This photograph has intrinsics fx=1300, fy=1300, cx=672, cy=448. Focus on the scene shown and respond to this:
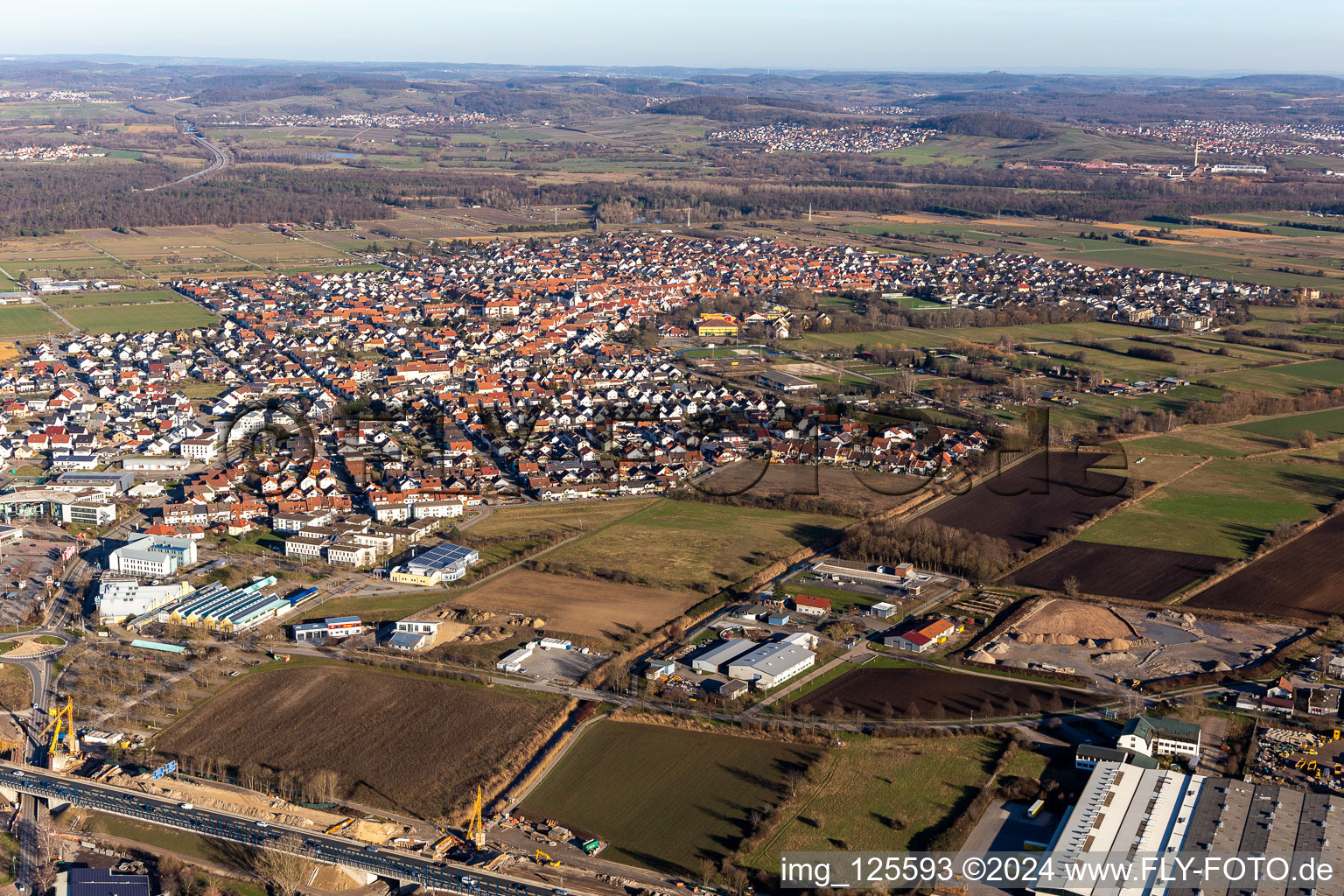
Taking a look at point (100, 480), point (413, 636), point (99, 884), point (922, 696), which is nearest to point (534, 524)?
point (413, 636)

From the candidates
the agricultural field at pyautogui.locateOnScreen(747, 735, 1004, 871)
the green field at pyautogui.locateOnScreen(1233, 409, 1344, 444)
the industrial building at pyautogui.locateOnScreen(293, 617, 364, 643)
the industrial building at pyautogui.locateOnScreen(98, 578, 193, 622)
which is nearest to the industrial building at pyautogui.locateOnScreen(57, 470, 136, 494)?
the industrial building at pyautogui.locateOnScreen(98, 578, 193, 622)

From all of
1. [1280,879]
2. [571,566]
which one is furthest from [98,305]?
[1280,879]

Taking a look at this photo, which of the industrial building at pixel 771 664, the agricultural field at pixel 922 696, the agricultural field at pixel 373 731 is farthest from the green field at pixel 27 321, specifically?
the agricultural field at pixel 922 696

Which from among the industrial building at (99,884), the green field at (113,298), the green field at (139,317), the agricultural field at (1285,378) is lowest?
the industrial building at (99,884)

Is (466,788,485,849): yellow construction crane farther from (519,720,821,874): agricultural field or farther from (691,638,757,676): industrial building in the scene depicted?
(691,638,757,676): industrial building

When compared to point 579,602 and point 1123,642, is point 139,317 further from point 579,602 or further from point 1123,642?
point 1123,642

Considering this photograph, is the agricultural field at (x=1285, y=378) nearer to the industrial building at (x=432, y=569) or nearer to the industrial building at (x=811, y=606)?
the industrial building at (x=811, y=606)

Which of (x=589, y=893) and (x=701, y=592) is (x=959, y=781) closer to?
(x=589, y=893)
